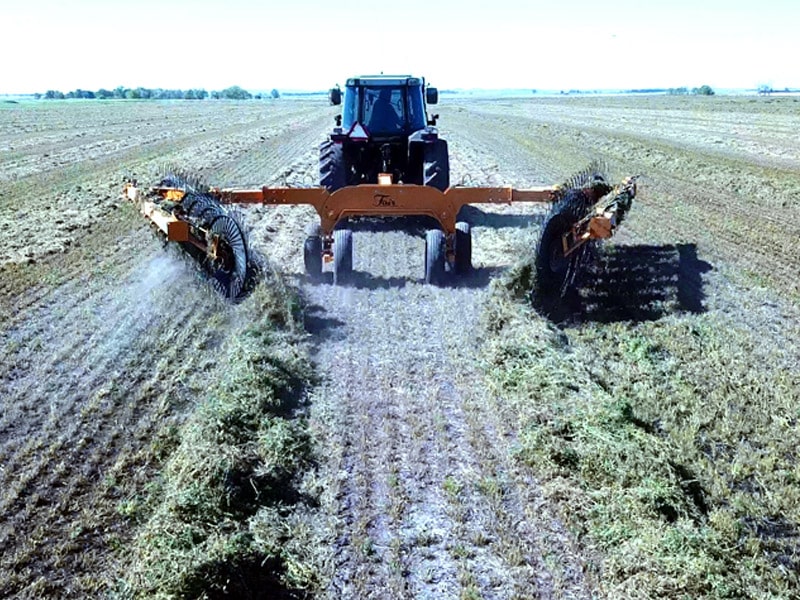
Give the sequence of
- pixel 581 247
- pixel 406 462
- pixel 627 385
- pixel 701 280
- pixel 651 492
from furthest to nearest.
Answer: pixel 701 280 → pixel 581 247 → pixel 627 385 → pixel 406 462 → pixel 651 492

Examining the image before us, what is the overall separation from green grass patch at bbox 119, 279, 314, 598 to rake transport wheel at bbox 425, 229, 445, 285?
102 inches

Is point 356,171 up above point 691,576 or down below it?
above

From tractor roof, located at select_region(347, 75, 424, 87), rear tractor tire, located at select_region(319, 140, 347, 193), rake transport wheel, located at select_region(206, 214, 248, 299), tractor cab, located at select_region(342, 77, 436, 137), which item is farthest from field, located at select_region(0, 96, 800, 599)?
tractor roof, located at select_region(347, 75, 424, 87)

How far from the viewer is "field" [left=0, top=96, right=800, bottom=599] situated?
3.84 metres

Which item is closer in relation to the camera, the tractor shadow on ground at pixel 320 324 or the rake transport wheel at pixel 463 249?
the tractor shadow on ground at pixel 320 324

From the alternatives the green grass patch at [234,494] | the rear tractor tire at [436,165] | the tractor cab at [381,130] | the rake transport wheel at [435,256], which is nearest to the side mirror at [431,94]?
the tractor cab at [381,130]

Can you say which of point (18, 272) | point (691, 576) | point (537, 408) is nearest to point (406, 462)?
point (537, 408)

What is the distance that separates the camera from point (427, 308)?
8000mm

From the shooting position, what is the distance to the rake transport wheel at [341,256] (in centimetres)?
873

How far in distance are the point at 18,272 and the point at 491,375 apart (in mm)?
6426

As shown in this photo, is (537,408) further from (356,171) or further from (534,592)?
(356,171)

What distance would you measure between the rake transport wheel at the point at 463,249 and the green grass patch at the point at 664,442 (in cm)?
127

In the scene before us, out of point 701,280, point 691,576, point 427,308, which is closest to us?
point 691,576

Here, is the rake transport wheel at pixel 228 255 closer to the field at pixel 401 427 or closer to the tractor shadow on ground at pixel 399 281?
the field at pixel 401 427
